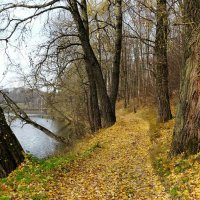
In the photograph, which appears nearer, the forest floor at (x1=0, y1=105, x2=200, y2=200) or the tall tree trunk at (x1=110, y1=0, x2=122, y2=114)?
the forest floor at (x1=0, y1=105, x2=200, y2=200)

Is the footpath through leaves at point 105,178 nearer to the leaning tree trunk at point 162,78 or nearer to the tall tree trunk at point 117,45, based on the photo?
the leaning tree trunk at point 162,78

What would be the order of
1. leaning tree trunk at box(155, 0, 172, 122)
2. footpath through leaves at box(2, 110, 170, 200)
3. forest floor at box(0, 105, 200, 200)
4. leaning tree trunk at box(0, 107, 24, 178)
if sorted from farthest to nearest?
1. leaning tree trunk at box(155, 0, 172, 122)
2. leaning tree trunk at box(0, 107, 24, 178)
3. footpath through leaves at box(2, 110, 170, 200)
4. forest floor at box(0, 105, 200, 200)

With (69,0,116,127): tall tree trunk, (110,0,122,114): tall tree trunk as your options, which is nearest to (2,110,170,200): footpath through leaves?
(69,0,116,127): tall tree trunk

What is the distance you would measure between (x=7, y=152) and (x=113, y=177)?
2.99 meters

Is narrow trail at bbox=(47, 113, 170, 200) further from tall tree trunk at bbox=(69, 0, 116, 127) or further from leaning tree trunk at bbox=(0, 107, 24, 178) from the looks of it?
tall tree trunk at bbox=(69, 0, 116, 127)

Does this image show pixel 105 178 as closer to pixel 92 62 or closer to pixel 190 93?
pixel 190 93

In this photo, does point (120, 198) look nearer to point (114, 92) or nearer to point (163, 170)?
point (163, 170)

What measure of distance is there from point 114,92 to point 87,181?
1057 cm

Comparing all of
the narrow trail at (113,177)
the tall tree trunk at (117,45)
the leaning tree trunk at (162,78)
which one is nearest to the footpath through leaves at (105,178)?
the narrow trail at (113,177)

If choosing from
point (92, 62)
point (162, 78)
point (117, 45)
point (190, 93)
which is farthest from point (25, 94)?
point (190, 93)

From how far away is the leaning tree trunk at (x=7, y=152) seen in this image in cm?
851

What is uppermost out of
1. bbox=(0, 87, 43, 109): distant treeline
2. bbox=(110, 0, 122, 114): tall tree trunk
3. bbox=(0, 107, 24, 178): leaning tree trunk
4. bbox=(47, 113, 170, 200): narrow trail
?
bbox=(110, 0, 122, 114): tall tree trunk

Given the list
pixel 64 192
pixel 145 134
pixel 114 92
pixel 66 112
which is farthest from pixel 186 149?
pixel 66 112

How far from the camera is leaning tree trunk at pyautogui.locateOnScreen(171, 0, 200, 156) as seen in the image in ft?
24.7
